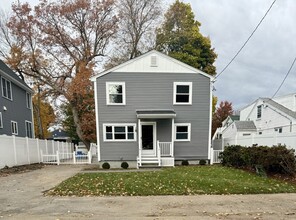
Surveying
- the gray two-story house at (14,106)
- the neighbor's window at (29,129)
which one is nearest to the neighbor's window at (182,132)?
the gray two-story house at (14,106)

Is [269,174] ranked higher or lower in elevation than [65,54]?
lower

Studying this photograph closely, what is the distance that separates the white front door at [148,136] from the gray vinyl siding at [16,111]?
9629mm

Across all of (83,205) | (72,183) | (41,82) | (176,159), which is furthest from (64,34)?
(83,205)

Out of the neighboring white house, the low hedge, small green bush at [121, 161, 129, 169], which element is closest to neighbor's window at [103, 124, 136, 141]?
small green bush at [121, 161, 129, 169]

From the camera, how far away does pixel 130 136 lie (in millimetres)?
14016

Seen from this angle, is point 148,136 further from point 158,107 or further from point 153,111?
point 158,107

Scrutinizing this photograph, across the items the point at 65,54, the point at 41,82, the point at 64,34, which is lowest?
the point at 41,82

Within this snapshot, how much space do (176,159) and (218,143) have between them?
18.6 ft

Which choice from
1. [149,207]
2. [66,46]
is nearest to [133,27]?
[66,46]

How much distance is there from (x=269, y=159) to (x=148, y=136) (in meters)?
7.11

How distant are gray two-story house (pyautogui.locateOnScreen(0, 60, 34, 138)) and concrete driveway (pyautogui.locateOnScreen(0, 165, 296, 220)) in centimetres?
1096

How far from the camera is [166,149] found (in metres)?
14.0

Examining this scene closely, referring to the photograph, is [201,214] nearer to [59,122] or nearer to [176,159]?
[176,159]

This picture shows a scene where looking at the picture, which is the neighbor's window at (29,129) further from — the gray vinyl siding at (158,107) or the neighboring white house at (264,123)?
the neighboring white house at (264,123)
